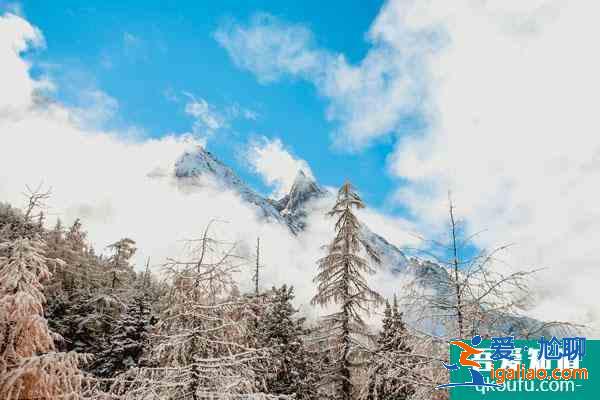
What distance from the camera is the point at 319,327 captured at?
48.8 feet

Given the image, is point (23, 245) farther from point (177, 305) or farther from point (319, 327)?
point (319, 327)

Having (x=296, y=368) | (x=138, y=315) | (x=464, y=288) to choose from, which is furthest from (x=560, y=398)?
(x=138, y=315)

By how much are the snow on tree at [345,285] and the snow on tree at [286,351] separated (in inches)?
125

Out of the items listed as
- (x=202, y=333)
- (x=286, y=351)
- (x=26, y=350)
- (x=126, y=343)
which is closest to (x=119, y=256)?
(x=126, y=343)

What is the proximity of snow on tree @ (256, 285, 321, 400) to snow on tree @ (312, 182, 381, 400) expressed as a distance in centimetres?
318

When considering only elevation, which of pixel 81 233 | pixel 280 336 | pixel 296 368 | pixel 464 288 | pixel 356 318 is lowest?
pixel 296 368

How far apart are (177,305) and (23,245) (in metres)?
3.47

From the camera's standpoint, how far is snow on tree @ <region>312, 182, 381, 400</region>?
14.2 m

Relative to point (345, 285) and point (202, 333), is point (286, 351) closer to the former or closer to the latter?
point (345, 285)

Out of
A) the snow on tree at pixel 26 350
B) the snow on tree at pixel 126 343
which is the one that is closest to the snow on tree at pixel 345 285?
the snow on tree at pixel 26 350

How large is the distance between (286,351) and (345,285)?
5.70 m

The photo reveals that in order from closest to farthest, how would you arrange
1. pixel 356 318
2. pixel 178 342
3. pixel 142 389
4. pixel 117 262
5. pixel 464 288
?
pixel 142 389 → pixel 178 342 → pixel 464 288 → pixel 356 318 → pixel 117 262

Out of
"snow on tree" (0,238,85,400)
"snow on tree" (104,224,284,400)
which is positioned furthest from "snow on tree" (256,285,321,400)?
"snow on tree" (0,238,85,400)

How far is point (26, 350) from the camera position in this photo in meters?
7.01
